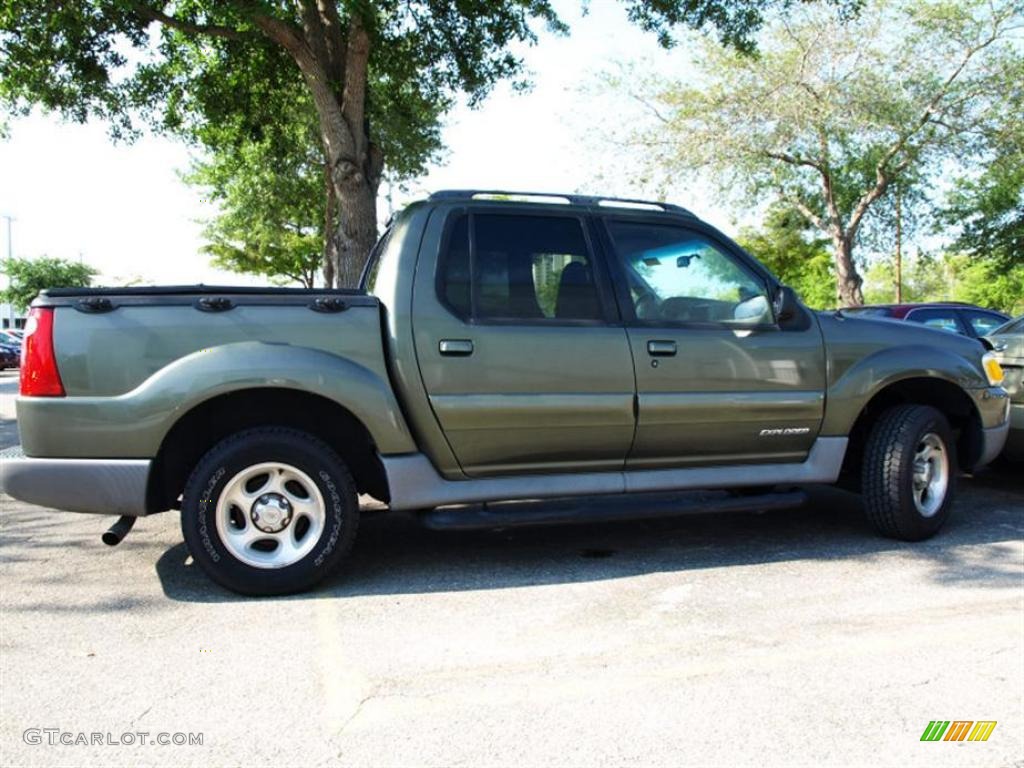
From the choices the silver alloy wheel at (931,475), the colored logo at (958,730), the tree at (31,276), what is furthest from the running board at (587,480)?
the tree at (31,276)

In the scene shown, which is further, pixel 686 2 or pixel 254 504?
pixel 686 2

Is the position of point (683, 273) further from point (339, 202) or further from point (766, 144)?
point (766, 144)

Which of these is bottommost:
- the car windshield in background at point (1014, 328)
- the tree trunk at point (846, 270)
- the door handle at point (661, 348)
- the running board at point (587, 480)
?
the running board at point (587, 480)

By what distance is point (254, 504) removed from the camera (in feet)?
12.8

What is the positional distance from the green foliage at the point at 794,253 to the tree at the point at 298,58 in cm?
1837

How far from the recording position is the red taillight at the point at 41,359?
3691 mm

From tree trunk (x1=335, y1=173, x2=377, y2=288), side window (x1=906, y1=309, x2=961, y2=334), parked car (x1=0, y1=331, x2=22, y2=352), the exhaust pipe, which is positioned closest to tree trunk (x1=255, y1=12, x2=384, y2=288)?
tree trunk (x1=335, y1=173, x2=377, y2=288)

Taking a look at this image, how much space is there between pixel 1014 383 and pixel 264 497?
524 cm

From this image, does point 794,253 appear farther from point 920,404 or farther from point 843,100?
point 920,404

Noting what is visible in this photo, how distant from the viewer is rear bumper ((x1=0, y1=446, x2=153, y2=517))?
375 centimetres

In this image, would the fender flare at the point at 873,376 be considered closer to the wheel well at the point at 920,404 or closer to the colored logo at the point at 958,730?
the wheel well at the point at 920,404

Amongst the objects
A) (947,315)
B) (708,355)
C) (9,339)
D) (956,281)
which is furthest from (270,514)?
(956,281)

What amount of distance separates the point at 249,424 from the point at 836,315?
330 centimetres

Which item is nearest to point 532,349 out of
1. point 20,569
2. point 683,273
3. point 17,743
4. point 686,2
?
point 683,273
